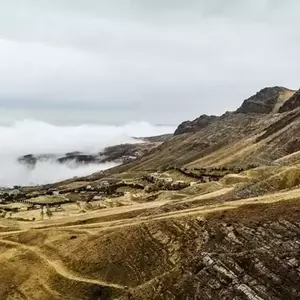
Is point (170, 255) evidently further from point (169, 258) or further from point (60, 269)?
point (60, 269)

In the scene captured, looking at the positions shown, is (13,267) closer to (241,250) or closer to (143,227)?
(143,227)

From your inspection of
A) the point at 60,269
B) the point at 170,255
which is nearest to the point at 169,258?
the point at 170,255

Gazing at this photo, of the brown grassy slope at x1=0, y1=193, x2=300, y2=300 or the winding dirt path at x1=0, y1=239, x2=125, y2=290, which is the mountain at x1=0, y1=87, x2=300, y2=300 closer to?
the winding dirt path at x1=0, y1=239, x2=125, y2=290

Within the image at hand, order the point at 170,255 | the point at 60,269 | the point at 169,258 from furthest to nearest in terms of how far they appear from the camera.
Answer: the point at 60,269
the point at 170,255
the point at 169,258

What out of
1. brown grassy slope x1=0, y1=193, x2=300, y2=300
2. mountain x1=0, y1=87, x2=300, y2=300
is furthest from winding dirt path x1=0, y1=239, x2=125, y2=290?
brown grassy slope x1=0, y1=193, x2=300, y2=300

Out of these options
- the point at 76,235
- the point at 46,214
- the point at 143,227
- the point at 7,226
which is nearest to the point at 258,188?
the point at 143,227

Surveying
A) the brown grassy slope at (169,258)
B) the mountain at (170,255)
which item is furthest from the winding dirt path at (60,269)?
the brown grassy slope at (169,258)

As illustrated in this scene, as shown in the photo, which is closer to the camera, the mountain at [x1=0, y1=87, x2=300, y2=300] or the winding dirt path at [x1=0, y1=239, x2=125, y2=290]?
the mountain at [x1=0, y1=87, x2=300, y2=300]

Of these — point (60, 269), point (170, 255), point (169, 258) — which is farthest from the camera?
point (60, 269)

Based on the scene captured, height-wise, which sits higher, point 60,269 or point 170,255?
point 170,255

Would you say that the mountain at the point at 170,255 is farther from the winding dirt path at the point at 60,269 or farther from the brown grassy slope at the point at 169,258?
the brown grassy slope at the point at 169,258

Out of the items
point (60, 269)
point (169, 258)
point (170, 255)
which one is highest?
point (170, 255)
